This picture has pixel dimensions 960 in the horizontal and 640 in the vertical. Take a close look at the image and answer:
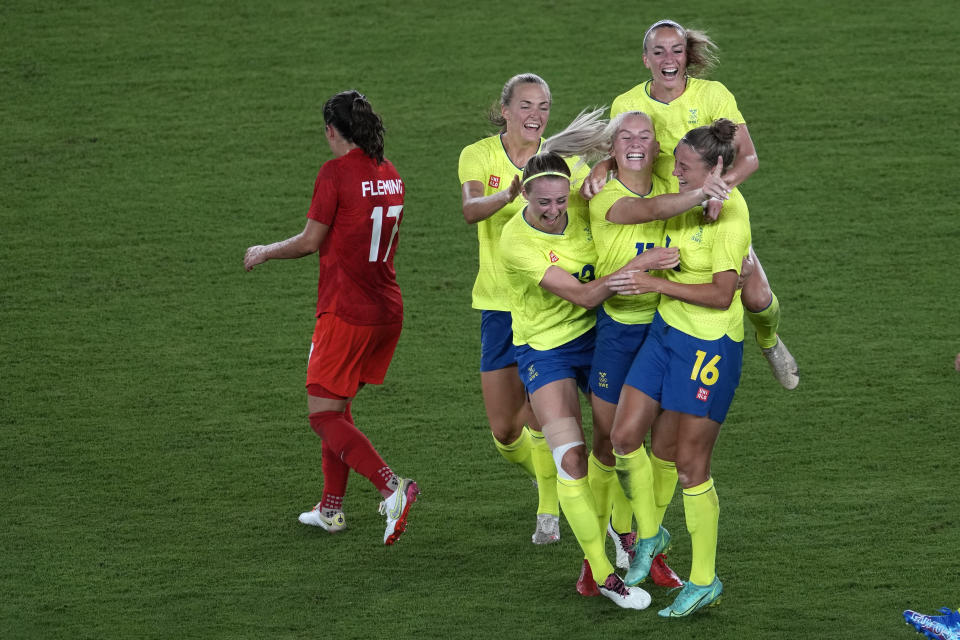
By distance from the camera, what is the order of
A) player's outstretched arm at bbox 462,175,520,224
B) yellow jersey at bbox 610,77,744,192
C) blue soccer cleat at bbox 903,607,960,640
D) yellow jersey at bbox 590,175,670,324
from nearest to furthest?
blue soccer cleat at bbox 903,607,960,640
yellow jersey at bbox 590,175,670,324
player's outstretched arm at bbox 462,175,520,224
yellow jersey at bbox 610,77,744,192

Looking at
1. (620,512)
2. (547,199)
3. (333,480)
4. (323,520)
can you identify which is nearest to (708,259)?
(547,199)

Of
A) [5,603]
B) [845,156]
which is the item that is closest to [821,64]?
[845,156]

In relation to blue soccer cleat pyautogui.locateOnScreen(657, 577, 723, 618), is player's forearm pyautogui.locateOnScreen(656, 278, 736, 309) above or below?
above

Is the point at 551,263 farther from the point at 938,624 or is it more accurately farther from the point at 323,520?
the point at 938,624

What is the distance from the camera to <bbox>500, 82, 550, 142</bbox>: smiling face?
5434 millimetres

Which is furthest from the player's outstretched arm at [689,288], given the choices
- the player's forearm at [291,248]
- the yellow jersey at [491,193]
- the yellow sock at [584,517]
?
the player's forearm at [291,248]

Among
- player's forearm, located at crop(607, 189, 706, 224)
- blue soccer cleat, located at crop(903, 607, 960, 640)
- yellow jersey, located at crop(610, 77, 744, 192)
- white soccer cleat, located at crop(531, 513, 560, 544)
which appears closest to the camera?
blue soccer cleat, located at crop(903, 607, 960, 640)

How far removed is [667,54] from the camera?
17.4ft

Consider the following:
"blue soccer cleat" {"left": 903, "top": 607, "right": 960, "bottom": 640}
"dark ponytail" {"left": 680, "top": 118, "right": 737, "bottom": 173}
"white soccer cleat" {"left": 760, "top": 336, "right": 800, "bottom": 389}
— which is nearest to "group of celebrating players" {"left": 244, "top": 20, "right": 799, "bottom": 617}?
"dark ponytail" {"left": 680, "top": 118, "right": 737, "bottom": 173}

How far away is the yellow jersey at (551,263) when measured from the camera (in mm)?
4988

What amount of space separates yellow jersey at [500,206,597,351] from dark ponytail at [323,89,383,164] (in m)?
0.86

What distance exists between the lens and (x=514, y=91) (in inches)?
216

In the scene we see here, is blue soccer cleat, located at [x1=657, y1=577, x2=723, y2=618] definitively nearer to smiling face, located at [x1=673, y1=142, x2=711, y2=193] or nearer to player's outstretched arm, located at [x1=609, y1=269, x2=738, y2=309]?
player's outstretched arm, located at [x1=609, y1=269, x2=738, y2=309]

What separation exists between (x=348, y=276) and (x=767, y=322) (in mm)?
1988
